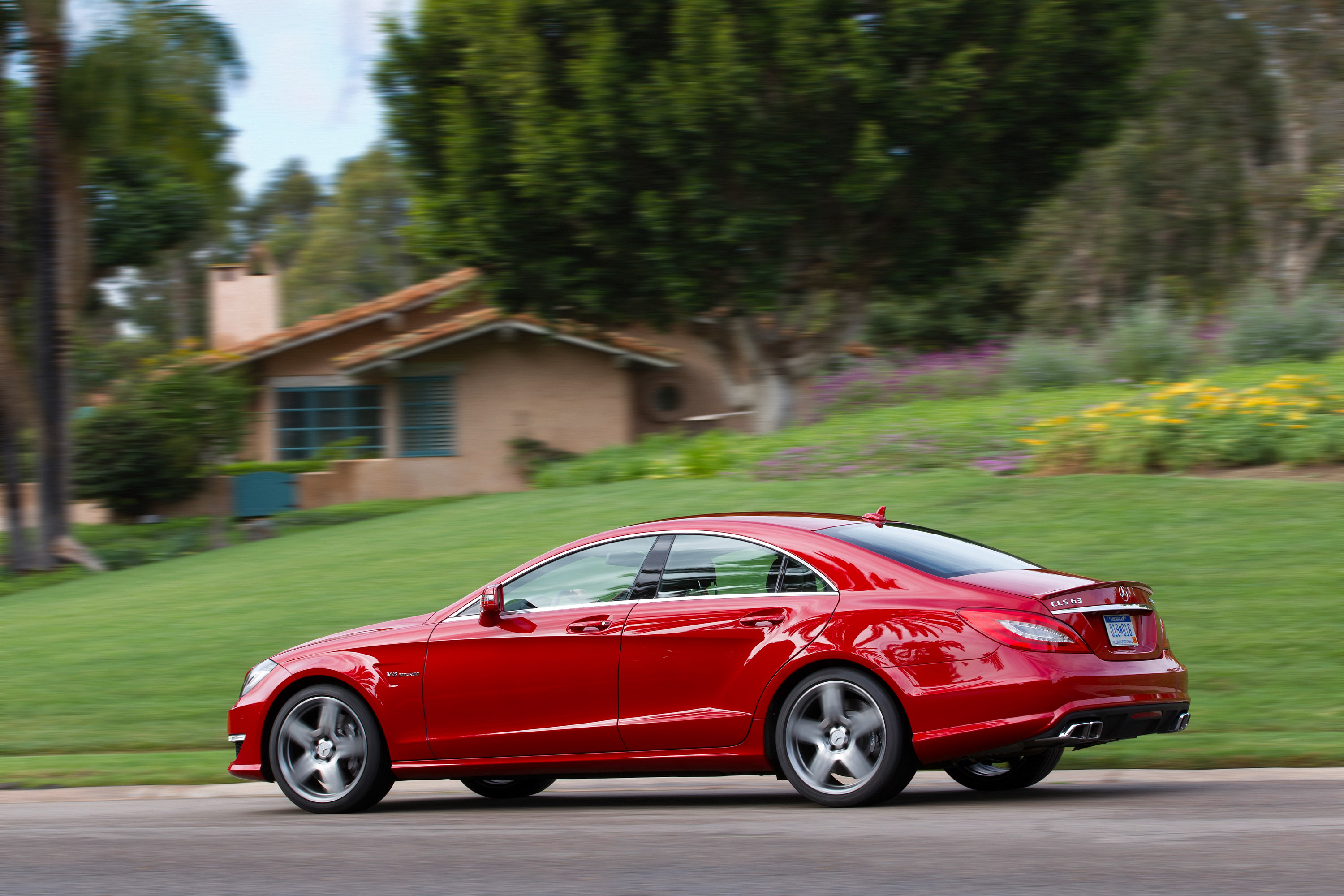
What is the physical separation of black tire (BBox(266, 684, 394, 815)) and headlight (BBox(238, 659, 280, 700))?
0.21 meters

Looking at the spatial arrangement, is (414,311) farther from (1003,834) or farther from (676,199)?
(1003,834)

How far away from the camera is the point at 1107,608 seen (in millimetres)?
6621

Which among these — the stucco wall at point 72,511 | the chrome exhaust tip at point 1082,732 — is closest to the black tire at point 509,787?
the chrome exhaust tip at point 1082,732

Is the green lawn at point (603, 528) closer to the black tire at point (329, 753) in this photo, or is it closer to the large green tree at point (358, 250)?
the black tire at point (329, 753)

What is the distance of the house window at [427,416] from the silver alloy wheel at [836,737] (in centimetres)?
2423

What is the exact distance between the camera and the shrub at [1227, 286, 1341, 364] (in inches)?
818

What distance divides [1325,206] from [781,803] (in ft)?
81.3

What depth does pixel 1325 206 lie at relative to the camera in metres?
28.1

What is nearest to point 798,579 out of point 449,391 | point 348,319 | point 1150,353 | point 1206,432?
point 1206,432

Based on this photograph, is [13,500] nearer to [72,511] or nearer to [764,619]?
[72,511]

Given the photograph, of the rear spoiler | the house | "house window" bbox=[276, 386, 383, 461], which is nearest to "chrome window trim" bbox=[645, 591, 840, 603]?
the rear spoiler

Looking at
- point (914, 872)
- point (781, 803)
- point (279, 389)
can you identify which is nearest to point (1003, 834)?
point (914, 872)

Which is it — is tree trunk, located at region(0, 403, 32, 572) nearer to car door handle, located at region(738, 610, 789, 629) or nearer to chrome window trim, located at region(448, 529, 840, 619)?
chrome window trim, located at region(448, 529, 840, 619)

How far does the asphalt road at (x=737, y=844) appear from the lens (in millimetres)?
5277
